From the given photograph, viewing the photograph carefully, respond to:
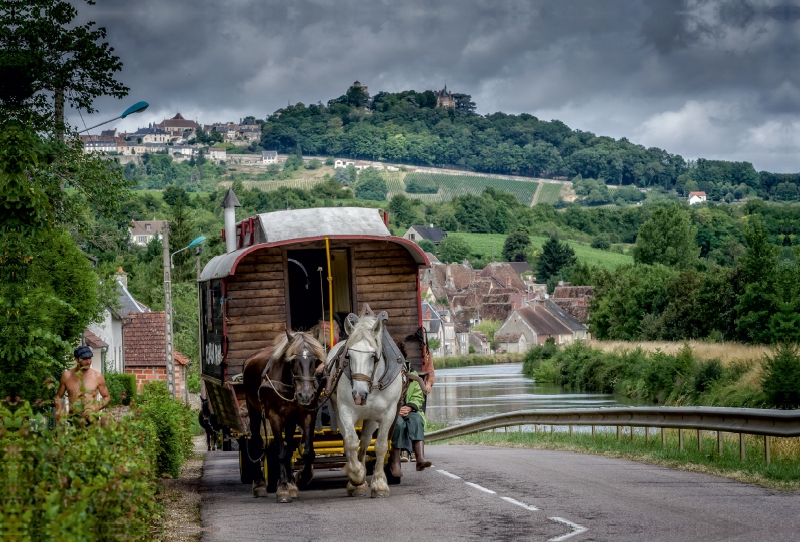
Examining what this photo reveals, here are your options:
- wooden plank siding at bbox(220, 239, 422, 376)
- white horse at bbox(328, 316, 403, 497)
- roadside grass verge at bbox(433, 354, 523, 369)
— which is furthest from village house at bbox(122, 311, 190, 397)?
roadside grass verge at bbox(433, 354, 523, 369)

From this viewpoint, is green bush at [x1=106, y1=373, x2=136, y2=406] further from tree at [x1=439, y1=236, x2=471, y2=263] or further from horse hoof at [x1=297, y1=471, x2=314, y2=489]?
tree at [x1=439, y1=236, x2=471, y2=263]

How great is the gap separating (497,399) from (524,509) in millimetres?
46166

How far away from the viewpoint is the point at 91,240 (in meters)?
30.7

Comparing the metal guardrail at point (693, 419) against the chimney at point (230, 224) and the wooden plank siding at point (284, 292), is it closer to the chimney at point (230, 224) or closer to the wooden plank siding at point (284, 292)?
the wooden plank siding at point (284, 292)

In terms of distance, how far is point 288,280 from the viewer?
50.5ft

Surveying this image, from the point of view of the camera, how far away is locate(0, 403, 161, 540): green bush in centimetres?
496

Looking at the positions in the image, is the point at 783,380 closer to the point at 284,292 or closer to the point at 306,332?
the point at 284,292

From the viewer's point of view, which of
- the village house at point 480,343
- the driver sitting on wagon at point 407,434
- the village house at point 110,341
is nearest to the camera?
the driver sitting on wagon at point 407,434

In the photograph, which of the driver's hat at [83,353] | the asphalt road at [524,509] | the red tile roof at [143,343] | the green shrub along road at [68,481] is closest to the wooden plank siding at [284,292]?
the asphalt road at [524,509]

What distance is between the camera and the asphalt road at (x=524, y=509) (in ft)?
30.8

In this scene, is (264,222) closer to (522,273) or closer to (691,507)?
(691,507)

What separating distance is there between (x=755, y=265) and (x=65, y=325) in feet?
170

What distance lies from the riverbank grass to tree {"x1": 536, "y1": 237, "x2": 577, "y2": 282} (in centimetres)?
15256

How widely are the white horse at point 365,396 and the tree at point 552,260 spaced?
163m
